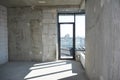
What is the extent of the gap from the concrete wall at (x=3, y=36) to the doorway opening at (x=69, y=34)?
2.98 meters

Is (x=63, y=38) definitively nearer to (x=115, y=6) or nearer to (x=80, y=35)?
(x=80, y=35)

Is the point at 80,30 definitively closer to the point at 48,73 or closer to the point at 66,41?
the point at 66,41

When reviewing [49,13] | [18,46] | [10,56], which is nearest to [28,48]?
[18,46]

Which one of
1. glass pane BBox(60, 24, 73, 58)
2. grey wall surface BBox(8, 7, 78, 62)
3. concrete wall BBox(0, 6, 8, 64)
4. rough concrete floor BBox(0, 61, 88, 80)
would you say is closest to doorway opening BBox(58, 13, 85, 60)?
glass pane BBox(60, 24, 73, 58)

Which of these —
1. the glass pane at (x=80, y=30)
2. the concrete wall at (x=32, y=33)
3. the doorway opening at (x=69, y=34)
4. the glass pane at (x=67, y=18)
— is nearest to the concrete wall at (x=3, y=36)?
the concrete wall at (x=32, y=33)

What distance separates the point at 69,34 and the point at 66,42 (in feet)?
1.66

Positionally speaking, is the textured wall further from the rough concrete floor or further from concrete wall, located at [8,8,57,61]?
the rough concrete floor

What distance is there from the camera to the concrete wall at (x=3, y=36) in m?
7.75

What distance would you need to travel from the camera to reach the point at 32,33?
8570mm

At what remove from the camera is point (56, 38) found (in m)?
8.63

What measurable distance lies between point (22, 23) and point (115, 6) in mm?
7047

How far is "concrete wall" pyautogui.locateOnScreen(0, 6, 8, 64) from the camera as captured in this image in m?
7.75

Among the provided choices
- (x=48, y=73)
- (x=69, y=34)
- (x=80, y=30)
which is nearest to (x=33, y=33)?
(x=69, y=34)

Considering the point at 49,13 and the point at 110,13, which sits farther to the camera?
the point at 49,13
